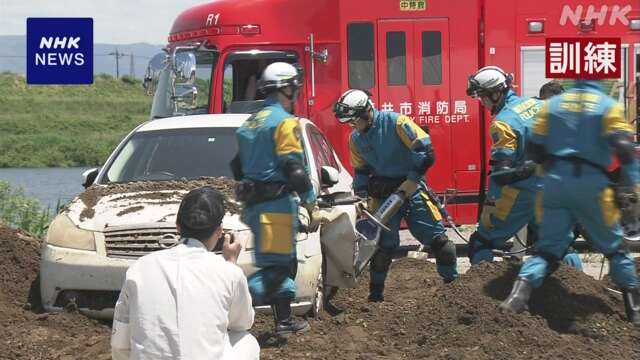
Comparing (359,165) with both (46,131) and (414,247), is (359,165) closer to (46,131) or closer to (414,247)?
(414,247)

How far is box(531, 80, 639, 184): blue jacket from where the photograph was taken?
7.47 m

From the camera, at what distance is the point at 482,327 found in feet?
24.2

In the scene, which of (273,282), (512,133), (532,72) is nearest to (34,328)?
(273,282)

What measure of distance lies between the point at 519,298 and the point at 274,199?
170cm

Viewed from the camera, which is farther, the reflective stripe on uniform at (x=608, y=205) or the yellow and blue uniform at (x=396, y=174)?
the yellow and blue uniform at (x=396, y=174)

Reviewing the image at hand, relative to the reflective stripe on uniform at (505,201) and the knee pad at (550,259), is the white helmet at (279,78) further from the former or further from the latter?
the reflective stripe on uniform at (505,201)

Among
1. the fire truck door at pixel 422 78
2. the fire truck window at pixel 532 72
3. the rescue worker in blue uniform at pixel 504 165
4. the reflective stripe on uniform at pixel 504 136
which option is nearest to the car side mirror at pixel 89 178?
the rescue worker in blue uniform at pixel 504 165

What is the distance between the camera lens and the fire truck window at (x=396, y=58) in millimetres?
14430

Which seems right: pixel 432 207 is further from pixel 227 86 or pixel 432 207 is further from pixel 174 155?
pixel 227 86

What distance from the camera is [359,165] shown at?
10.2m

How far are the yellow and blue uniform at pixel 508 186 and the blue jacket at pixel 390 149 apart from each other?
2.03ft

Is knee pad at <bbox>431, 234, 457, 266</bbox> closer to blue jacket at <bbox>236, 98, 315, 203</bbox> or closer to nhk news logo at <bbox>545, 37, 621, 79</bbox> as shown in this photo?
blue jacket at <bbox>236, 98, 315, 203</bbox>

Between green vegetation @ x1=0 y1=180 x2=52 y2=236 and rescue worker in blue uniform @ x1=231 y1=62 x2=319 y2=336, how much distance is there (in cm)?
731

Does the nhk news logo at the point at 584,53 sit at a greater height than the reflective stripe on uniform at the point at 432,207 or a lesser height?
greater
